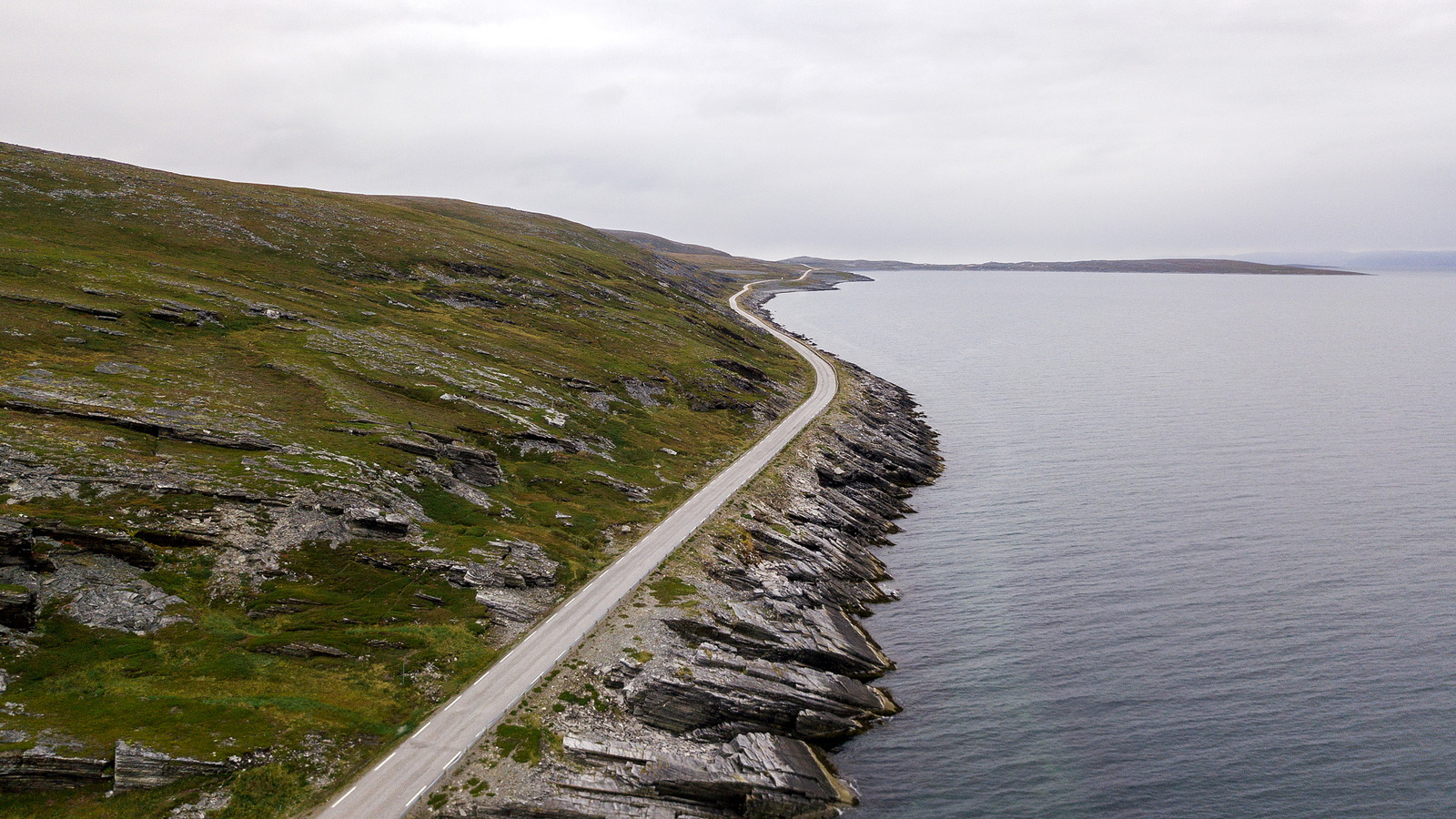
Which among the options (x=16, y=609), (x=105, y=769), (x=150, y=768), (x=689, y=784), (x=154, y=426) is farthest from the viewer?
(x=154, y=426)

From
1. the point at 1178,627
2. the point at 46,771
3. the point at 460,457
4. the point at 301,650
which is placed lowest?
the point at 46,771

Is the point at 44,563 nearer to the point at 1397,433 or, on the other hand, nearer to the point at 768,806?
the point at 768,806

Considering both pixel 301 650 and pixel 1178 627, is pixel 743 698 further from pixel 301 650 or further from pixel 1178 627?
pixel 1178 627

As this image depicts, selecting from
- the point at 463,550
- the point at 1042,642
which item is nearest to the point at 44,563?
the point at 463,550

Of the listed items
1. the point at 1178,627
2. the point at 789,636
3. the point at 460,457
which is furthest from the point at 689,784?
the point at 460,457

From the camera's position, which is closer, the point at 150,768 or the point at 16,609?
the point at 150,768

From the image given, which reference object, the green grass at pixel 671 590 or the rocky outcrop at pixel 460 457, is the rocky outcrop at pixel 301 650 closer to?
the green grass at pixel 671 590
